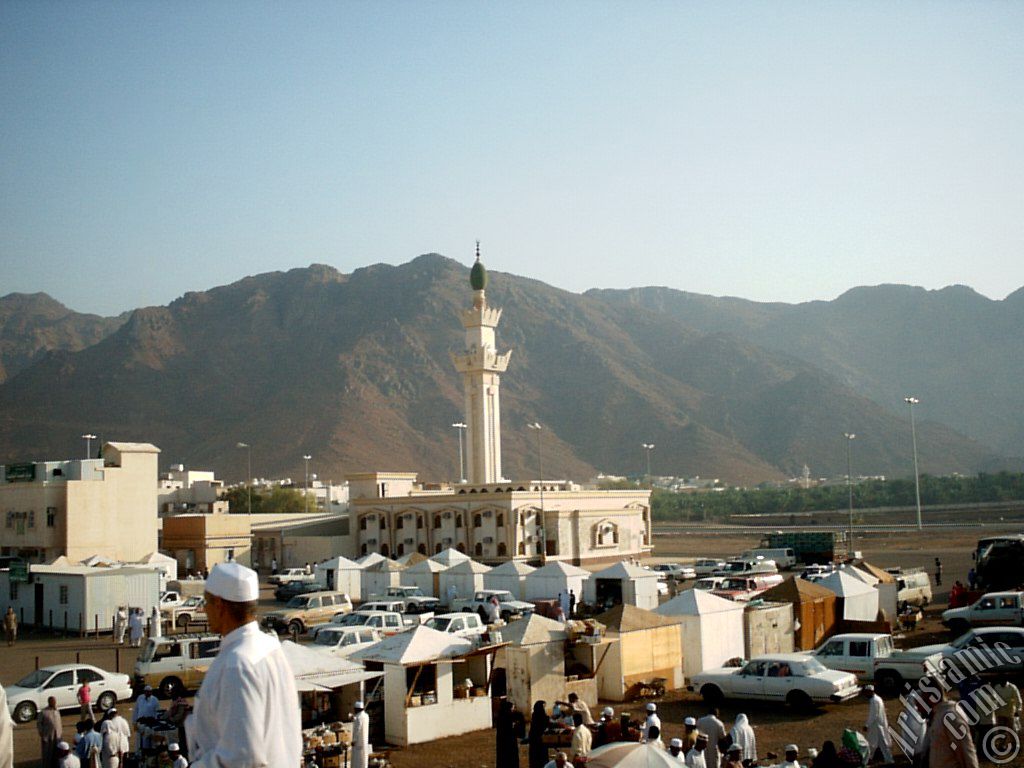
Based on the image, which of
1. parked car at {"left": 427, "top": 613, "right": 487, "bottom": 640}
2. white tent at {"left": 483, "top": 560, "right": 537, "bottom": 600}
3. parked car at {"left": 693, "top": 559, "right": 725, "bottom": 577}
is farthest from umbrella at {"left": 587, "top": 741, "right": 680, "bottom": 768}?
parked car at {"left": 693, "top": 559, "right": 725, "bottom": 577}

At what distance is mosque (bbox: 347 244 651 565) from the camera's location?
167 ft

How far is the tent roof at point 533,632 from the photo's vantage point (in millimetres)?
17734

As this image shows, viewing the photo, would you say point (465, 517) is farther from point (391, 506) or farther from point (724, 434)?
point (724, 434)

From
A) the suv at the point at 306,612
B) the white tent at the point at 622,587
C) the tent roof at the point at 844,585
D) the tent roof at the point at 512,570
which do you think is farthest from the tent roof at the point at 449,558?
the tent roof at the point at 844,585

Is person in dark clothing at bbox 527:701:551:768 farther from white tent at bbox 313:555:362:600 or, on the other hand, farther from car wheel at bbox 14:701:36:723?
white tent at bbox 313:555:362:600

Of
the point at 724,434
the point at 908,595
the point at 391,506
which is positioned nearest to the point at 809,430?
the point at 724,434

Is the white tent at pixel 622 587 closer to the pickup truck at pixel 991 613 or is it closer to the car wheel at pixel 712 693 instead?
the pickup truck at pixel 991 613

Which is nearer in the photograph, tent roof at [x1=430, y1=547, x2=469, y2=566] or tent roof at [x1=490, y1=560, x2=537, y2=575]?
tent roof at [x1=490, y1=560, x2=537, y2=575]

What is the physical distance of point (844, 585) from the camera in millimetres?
25734

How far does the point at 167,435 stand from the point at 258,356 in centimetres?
3872

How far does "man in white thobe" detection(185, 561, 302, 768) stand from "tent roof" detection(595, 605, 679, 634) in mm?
16747

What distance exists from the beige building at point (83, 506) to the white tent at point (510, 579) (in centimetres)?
1775

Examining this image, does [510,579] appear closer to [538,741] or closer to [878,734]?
[538,741]

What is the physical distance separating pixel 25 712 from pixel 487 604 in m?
14.7
